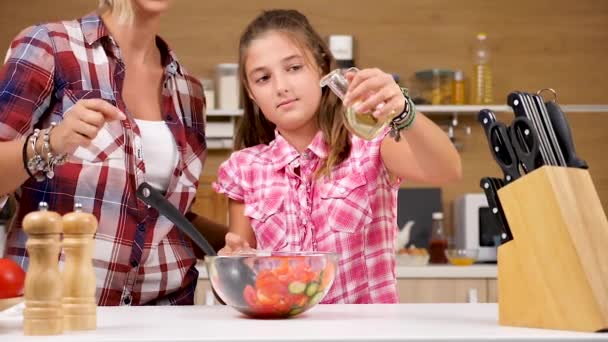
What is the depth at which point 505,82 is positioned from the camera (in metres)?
4.25

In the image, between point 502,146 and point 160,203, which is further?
point 160,203

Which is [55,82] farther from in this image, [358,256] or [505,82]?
[505,82]

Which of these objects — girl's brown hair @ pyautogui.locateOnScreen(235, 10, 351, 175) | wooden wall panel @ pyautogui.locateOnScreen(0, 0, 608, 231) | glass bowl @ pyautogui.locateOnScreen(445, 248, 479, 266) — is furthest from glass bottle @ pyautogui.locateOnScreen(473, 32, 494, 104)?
girl's brown hair @ pyautogui.locateOnScreen(235, 10, 351, 175)

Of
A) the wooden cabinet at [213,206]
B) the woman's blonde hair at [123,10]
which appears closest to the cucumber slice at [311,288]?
the woman's blonde hair at [123,10]

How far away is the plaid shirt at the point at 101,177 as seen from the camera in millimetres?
1758

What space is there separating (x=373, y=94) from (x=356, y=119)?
0.04 meters

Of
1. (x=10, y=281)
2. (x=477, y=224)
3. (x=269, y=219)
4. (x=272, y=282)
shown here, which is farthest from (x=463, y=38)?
(x=10, y=281)

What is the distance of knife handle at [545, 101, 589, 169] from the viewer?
46.0 inches

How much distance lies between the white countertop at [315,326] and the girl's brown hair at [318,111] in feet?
1.66

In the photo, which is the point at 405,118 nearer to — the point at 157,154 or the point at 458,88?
the point at 157,154

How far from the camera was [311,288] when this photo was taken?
124cm

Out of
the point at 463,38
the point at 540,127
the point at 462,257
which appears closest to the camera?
the point at 540,127

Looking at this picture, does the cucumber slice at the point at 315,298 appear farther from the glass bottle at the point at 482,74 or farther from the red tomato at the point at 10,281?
the glass bottle at the point at 482,74

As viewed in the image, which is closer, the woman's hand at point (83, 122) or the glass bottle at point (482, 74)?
the woman's hand at point (83, 122)
